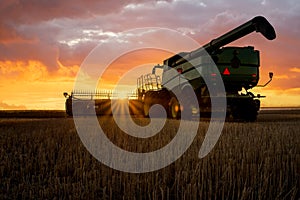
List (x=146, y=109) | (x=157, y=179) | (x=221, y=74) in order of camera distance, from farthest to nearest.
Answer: (x=146, y=109) < (x=221, y=74) < (x=157, y=179)

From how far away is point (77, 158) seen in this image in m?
6.16

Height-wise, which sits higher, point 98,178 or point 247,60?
point 247,60

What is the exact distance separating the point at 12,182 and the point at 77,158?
52.2 inches

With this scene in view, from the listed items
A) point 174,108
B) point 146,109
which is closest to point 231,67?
point 174,108

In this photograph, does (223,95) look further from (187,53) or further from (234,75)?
(187,53)

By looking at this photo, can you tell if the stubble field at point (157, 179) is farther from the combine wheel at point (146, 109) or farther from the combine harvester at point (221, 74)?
the combine wheel at point (146, 109)

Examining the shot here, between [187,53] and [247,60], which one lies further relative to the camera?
[187,53]

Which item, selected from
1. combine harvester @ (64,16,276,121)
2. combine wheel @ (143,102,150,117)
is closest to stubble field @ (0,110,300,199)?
combine harvester @ (64,16,276,121)

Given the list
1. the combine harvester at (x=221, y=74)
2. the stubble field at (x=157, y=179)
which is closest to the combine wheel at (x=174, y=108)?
the combine harvester at (x=221, y=74)

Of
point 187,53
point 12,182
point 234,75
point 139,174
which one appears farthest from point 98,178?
point 187,53

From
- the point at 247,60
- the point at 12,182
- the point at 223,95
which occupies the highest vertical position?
the point at 247,60

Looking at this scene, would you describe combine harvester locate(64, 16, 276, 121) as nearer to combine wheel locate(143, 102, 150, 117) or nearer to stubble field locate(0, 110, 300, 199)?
combine wheel locate(143, 102, 150, 117)

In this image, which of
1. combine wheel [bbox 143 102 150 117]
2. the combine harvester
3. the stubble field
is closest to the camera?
the stubble field

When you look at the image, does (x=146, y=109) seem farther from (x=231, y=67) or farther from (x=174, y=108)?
(x=231, y=67)
